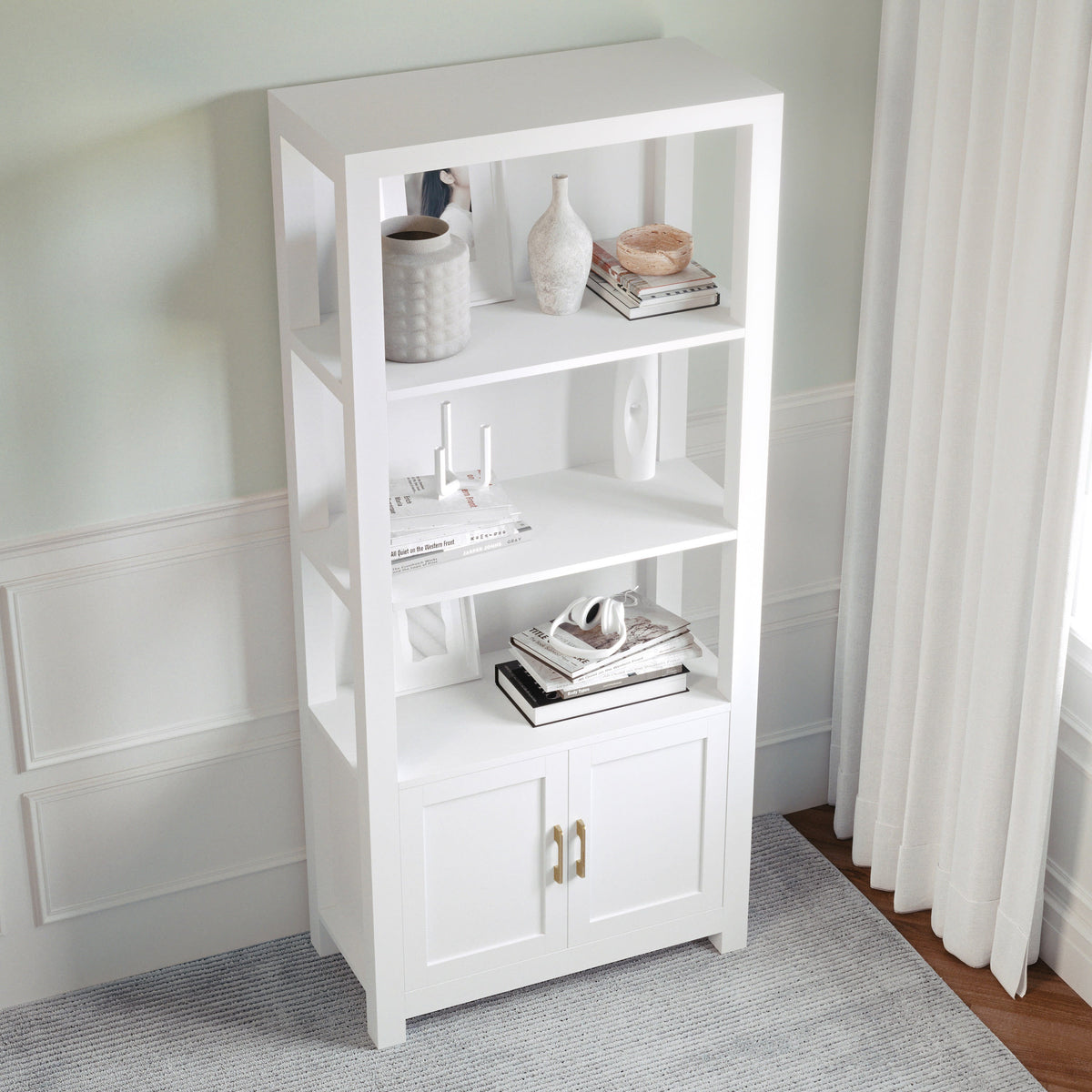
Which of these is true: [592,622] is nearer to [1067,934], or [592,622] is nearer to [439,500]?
[439,500]

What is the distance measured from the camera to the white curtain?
94.1 inches

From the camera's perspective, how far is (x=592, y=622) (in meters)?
2.78

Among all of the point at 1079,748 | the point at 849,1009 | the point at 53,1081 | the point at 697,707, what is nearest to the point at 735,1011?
the point at 849,1009

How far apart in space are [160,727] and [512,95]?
1.28 meters

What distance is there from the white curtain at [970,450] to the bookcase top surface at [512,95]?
0.42 meters

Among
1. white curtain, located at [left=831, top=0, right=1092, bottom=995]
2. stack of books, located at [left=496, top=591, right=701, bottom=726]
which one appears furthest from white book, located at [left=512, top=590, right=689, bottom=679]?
white curtain, located at [left=831, top=0, right=1092, bottom=995]

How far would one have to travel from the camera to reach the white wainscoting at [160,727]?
258 centimetres

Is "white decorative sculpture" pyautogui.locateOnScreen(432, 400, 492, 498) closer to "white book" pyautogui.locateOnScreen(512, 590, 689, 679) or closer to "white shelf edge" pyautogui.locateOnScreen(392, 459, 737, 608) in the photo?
"white shelf edge" pyautogui.locateOnScreen(392, 459, 737, 608)

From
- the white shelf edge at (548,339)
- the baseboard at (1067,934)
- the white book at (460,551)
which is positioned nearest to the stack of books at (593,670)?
the white book at (460,551)

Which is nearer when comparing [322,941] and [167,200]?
[167,200]

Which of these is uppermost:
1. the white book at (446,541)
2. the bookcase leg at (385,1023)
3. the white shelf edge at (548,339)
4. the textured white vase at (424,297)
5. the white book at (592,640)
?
the textured white vase at (424,297)

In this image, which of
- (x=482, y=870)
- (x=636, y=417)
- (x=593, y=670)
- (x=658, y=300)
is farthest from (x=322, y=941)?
(x=658, y=300)

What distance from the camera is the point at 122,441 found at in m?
2.50

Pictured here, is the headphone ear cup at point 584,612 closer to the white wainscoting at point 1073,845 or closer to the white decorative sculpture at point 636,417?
the white decorative sculpture at point 636,417
